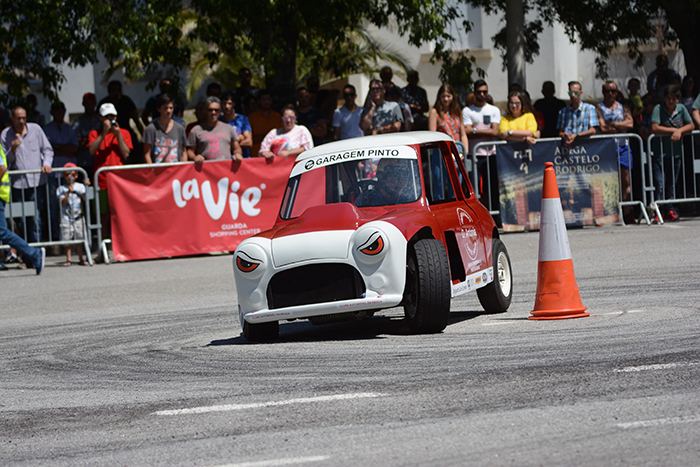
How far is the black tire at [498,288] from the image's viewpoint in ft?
28.3

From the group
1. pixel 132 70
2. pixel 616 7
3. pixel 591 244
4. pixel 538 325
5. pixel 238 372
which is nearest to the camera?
pixel 238 372

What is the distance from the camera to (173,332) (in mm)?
8625

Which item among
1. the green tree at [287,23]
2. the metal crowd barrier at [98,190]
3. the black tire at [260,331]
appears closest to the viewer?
the black tire at [260,331]

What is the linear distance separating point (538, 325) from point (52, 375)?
376 cm

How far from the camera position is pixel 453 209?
27.2ft

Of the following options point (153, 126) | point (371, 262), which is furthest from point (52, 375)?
point (153, 126)

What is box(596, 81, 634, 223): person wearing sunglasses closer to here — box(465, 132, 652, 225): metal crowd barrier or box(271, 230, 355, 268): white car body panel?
box(465, 132, 652, 225): metal crowd barrier

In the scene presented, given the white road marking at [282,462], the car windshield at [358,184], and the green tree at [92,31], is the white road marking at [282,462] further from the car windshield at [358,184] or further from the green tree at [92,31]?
the green tree at [92,31]

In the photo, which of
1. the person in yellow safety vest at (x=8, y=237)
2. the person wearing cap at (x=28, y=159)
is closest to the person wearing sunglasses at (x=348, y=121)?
the person wearing cap at (x=28, y=159)

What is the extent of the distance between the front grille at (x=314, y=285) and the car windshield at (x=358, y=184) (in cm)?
102

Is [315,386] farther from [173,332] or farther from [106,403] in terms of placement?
[173,332]

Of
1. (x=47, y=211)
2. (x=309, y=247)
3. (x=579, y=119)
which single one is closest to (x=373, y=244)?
(x=309, y=247)

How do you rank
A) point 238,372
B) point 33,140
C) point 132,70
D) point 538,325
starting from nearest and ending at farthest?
1. point 238,372
2. point 538,325
3. point 33,140
4. point 132,70

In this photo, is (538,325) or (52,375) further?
(538,325)
